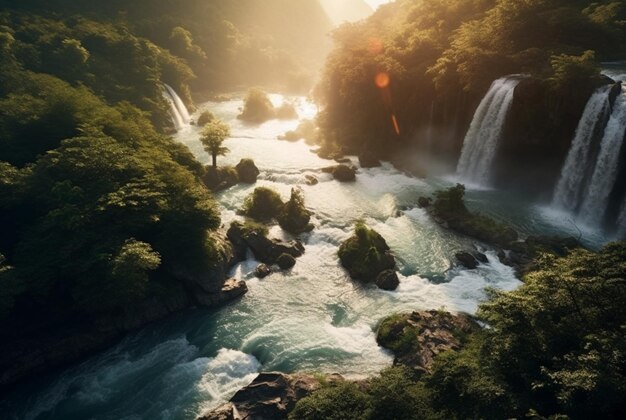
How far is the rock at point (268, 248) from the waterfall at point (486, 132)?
3055 cm

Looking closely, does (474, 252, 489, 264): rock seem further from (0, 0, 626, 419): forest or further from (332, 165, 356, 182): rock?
(332, 165, 356, 182): rock

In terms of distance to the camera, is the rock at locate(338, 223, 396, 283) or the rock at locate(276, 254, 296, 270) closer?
the rock at locate(338, 223, 396, 283)

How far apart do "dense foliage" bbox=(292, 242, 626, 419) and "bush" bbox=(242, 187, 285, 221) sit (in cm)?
2744

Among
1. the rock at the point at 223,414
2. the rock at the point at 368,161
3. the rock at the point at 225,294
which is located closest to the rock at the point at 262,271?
the rock at the point at 225,294

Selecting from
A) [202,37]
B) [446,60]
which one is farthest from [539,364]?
[202,37]

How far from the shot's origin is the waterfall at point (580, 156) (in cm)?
4328

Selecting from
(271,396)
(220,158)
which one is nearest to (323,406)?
(271,396)

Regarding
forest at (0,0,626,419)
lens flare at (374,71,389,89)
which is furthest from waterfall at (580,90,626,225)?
lens flare at (374,71,389,89)

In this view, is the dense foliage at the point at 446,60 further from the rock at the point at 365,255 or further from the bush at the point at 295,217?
the rock at the point at 365,255

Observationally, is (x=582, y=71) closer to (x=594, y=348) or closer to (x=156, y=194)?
(x=594, y=348)

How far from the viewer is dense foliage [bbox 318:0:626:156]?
5509 cm

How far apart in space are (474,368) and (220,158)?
176 feet

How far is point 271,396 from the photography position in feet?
78.0

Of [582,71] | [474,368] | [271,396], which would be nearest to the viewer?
[474,368]
